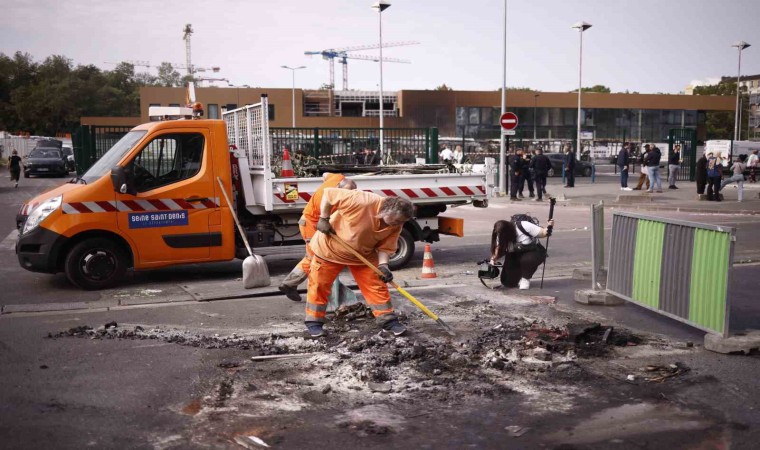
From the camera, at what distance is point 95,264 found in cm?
943

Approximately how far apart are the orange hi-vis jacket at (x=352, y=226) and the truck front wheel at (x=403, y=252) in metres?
4.20

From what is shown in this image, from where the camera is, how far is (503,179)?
2694 centimetres

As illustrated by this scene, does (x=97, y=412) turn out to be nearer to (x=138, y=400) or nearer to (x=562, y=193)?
(x=138, y=400)

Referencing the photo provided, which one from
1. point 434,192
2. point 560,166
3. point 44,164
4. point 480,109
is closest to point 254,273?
point 434,192

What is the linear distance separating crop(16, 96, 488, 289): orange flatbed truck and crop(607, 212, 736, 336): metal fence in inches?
156

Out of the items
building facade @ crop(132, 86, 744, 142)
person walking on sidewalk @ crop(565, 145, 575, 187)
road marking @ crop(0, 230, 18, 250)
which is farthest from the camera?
building facade @ crop(132, 86, 744, 142)

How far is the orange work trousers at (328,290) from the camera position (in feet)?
22.8

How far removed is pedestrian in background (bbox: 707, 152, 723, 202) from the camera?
22.2m

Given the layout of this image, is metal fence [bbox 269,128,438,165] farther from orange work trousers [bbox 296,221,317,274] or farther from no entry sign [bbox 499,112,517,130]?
no entry sign [bbox 499,112,517,130]

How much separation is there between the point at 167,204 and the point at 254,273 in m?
1.56

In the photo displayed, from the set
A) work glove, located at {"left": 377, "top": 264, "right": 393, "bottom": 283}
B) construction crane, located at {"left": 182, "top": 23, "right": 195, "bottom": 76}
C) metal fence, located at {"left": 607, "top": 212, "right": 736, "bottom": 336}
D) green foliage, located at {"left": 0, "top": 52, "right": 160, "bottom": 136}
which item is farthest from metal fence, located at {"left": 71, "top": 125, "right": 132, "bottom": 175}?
construction crane, located at {"left": 182, "top": 23, "right": 195, "bottom": 76}

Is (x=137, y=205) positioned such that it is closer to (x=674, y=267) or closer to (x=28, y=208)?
(x=28, y=208)

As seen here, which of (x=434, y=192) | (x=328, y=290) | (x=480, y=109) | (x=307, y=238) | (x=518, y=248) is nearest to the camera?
(x=328, y=290)

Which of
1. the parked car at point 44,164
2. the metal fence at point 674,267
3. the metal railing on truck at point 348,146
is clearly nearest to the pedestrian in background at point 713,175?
the metal railing on truck at point 348,146
